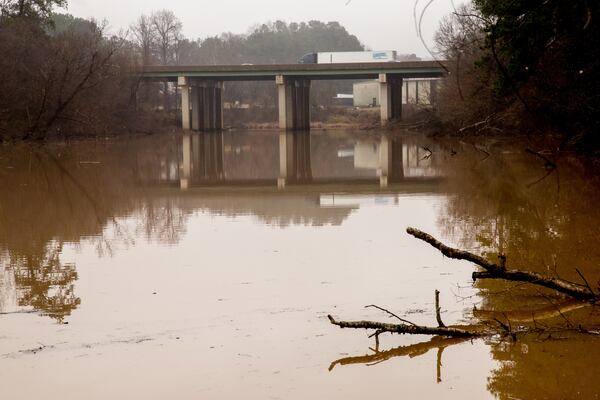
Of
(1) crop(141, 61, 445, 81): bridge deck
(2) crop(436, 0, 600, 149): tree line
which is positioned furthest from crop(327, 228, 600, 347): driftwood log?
(1) crop(141, 61, 445, 81): bridge deck

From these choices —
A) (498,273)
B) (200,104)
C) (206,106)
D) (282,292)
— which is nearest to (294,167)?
(282,292)

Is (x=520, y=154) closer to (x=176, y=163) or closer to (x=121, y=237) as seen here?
(x=176, y=163)

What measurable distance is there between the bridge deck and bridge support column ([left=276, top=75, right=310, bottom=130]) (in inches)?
58.7

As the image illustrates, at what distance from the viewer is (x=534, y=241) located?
1457cm

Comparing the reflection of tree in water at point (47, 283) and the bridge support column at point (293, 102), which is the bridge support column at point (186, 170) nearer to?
the reflection of tree in water at point (47, 283)

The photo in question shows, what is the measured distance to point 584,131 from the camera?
31.0m

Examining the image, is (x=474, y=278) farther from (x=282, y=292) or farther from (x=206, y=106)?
(x=206, y=106)

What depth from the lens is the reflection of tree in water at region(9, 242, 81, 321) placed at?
10875 mm

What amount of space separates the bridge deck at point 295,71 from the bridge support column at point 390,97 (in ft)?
3.16

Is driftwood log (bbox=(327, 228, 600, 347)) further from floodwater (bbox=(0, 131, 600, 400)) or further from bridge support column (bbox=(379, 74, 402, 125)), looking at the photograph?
bridge support column (bbox=(379, 74, 402, 125))

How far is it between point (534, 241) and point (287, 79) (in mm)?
78127

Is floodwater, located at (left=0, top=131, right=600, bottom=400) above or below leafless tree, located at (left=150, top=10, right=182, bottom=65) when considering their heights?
below

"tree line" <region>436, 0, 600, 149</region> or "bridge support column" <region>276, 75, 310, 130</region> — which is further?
"bridge support column" <region>276, 75, 310, 130</region>

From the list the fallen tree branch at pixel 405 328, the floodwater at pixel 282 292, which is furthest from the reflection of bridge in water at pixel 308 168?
the fallen tree branch at pixel 405 328
